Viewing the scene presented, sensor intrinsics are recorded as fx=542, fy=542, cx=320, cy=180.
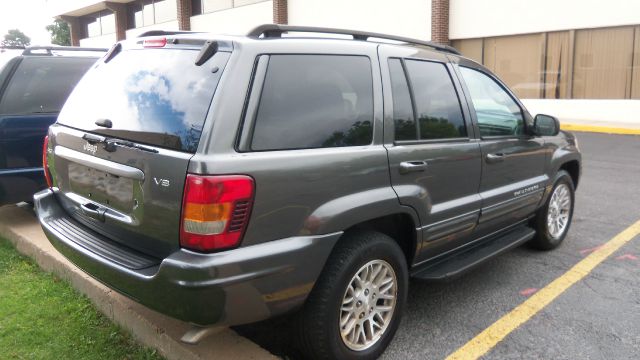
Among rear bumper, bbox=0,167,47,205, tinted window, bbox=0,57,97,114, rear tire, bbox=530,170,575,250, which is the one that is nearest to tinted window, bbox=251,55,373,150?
rear tire, bbox=530,170,575,250

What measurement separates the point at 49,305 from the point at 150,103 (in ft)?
5.81

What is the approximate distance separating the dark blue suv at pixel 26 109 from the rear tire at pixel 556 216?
4.40 m

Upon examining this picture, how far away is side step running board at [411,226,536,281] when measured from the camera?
11.2 feet

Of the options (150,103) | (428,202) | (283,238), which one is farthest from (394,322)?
(150,103)

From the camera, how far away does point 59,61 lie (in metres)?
5.30

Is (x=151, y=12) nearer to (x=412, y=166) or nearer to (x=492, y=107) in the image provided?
(x=492, y=107)

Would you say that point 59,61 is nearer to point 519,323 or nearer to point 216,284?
point 216,284

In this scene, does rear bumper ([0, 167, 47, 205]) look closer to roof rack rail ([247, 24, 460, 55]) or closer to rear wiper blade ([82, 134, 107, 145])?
rear wiper blade ([82, 134, 107, 145])

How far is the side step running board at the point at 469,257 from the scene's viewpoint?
3.40m

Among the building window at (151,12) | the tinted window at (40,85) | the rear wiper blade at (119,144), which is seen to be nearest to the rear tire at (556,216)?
the rear wiper blade at (119,144)

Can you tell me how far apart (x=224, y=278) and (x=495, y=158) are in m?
2.32

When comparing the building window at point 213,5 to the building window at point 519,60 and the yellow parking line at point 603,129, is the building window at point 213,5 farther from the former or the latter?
the yellow parking line at point 603,129

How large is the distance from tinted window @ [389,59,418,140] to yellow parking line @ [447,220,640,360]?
1286 millimetres

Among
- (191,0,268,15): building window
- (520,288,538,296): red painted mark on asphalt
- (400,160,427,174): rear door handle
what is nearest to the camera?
(400,160,427,174): rear door handle
